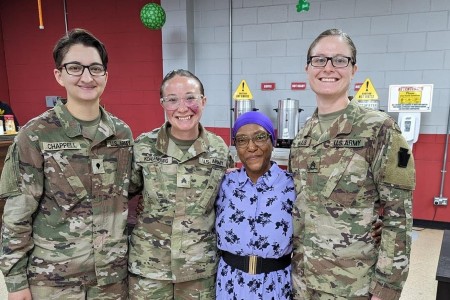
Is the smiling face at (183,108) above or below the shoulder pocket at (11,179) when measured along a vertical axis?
above

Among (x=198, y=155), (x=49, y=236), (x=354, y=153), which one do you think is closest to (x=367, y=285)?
(x=354, y=153)

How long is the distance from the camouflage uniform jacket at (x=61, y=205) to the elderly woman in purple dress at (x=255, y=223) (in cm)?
50

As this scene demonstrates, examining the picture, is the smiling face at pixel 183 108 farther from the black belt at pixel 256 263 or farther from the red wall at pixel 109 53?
the red wall at pixel 109 53

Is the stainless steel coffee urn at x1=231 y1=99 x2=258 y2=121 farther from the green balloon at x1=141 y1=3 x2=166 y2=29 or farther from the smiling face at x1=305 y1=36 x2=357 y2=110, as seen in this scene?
the smiling face at x1=305 y1=36 x2=357 y2=110

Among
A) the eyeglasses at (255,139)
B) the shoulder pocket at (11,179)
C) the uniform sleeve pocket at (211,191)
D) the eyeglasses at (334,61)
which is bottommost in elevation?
the uniform sleeve pocket at (211,191)

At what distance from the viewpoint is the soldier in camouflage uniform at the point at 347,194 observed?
4.04 ft

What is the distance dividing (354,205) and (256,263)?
1.54 feet

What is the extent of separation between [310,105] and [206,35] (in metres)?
1.70

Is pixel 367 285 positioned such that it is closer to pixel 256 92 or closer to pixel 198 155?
pixel 198 155

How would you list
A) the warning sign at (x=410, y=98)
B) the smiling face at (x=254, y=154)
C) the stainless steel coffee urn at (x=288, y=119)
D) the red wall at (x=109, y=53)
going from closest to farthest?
the smiling face at (x=254, y=154), the warning sign at (x=410, y=98), the stainless steel coffee urn at (x=288, y=119), the red wall at (x=109, y=53)

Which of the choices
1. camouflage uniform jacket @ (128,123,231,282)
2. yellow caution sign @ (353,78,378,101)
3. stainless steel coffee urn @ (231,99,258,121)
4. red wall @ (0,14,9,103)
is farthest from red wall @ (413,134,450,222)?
red wall @ (0,14,9,103)

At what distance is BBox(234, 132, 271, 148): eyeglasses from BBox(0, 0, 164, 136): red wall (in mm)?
3552

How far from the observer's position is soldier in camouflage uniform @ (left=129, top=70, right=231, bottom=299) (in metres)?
1.49

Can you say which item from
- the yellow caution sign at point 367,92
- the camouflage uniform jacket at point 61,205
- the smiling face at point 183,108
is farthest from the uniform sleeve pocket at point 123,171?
the yellow caution sign at point 367,92
